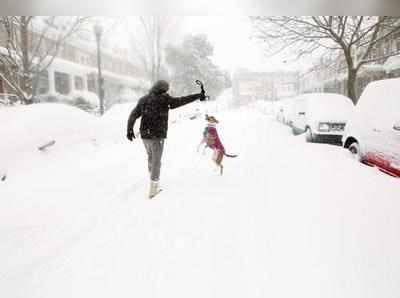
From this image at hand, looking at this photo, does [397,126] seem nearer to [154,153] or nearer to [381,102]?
[381,102]

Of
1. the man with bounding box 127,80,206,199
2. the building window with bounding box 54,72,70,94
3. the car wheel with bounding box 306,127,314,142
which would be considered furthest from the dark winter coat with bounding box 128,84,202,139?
the car wheel with bounding box 306,127,314,142

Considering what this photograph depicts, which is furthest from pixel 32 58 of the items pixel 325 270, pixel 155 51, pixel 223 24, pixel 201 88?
pixel 325 270

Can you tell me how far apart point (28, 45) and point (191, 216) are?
254cm

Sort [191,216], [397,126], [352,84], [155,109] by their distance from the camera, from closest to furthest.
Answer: [191,216], [155,109], [397,126], [352,84]

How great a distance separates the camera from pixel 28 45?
267 centimetres

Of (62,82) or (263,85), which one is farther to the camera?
(263,85)

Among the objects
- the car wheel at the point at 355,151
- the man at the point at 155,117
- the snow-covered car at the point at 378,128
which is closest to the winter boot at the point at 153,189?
the man at the point at 155,117

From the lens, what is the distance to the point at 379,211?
1.86 meters

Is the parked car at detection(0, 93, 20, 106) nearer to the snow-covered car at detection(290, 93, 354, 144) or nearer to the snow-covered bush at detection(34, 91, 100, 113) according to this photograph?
the snow-covered bush at detection(34, 91, 100, 113)

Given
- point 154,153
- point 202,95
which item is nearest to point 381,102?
point 202,95

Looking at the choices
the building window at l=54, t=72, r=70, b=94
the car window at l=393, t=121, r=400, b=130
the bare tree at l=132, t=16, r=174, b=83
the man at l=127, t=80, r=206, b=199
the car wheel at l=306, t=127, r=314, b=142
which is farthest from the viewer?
the car wheel at l=306, t=127, r=314, b=142

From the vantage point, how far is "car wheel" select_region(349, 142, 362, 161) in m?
2.99

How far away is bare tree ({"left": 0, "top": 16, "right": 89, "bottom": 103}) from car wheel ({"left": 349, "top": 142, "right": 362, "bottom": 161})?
3.33 m

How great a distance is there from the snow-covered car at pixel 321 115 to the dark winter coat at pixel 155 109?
151 centimetres
